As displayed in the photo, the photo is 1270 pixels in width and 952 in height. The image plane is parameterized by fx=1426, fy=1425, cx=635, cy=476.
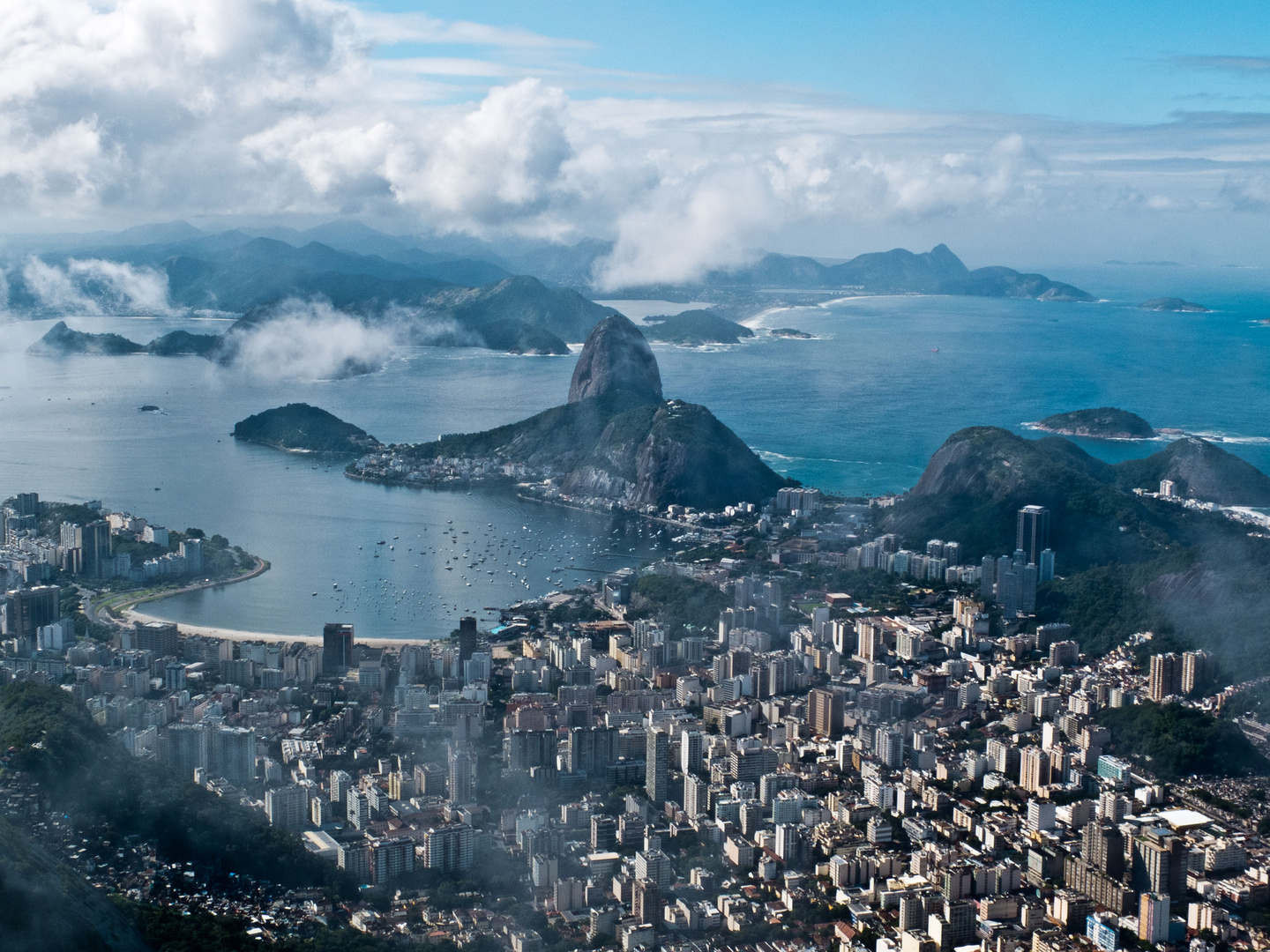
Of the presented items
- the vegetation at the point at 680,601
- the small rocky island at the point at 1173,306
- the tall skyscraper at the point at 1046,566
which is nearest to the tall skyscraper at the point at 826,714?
the vegetation at the point at 680,601

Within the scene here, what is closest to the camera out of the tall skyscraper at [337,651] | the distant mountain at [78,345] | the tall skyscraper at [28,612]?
the tall skyscraper at [337,651]

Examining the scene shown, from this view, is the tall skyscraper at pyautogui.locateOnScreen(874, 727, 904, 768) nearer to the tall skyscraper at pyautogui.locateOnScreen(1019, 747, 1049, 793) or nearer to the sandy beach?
the tall skyscraper at pyautogui.locateOnScreen(1019, 747, 1049, 793)

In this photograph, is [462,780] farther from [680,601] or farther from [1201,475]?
[1201,475]

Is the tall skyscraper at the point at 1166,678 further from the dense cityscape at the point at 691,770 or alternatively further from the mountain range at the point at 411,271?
the mountain range at the point at 411,271

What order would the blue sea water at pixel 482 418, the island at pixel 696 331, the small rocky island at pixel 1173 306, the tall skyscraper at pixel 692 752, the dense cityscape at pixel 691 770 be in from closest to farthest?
1. the dense cityscape at pixel 691 770
2. the tall skyscraper at pixel 692 752
3. the blue sea water at pixel 482 418
4. the island at pixel 696 331
5. the small rocky island at pixel 1173 306

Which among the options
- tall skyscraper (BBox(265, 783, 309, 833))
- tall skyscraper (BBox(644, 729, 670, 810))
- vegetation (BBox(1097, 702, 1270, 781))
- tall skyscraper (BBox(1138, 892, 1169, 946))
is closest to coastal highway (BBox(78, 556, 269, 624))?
tall skyscraper (BBox(265, 783, 309, 833))

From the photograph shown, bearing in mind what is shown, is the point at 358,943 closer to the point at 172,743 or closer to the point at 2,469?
the point at 172,743
